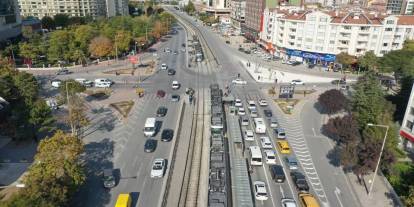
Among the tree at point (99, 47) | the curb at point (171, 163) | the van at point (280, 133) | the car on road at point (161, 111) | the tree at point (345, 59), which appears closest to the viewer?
the curb at point (171, 163)

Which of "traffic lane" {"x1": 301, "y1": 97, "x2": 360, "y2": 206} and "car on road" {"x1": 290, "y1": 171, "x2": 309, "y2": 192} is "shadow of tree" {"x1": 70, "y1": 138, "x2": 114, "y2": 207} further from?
"traffic lane" {"x1": 301, "y1": 97, "x2": 360, "y2": 206}

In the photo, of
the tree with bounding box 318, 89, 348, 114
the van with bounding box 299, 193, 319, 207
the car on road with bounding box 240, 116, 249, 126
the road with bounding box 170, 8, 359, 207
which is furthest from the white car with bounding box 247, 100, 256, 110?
the van with bounding box 299, 193, 319, 207

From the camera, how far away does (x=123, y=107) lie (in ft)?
212

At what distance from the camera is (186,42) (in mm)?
146125

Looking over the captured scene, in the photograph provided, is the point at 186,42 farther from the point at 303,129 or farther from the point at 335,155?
the point at 335,155

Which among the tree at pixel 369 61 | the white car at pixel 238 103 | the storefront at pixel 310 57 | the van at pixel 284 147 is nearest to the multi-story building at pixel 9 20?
the white car at pixel 238 103

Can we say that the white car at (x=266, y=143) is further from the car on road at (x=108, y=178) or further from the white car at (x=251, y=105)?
the car on road at (x=108, y=178)

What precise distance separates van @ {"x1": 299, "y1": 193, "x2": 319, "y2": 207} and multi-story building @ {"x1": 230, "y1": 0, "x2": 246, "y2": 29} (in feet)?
473

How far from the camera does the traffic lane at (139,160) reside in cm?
3850

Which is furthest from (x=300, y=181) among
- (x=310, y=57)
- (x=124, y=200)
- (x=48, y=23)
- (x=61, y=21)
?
(x=48, y=23)

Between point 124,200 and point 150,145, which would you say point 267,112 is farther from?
point 124,200

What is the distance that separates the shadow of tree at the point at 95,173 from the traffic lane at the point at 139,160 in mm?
1262

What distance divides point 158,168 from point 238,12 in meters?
156

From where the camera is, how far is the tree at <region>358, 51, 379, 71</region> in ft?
291
